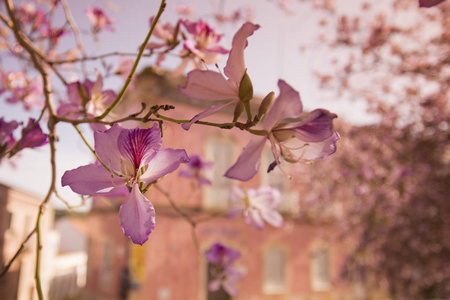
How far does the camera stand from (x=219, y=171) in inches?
396

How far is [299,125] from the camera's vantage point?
1.81ft

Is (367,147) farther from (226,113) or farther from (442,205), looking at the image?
(226,113)

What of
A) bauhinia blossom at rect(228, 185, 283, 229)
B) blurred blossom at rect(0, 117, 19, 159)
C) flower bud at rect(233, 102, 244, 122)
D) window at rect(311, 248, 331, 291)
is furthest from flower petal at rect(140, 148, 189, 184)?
window at rect(311, 248, 331, 291)

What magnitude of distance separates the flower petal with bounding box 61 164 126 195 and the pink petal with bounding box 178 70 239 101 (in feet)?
0.64

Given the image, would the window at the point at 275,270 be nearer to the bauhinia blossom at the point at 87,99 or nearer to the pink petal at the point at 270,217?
the pink petal at the point at 270,217

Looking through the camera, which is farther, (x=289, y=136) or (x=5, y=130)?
(x=5, y=130)

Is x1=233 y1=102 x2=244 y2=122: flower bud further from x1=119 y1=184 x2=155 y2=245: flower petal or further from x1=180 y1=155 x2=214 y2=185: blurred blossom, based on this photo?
x1=180 y1=155 x2=214 y2=185: blurred blossom

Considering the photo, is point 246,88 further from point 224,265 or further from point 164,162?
point 224,265

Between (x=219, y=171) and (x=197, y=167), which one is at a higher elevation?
(x=219, y=171)

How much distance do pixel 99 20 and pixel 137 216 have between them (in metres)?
1.48

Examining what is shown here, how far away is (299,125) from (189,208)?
8.83 meters

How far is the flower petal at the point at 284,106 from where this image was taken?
1.76ft

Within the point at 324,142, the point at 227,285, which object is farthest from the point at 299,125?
the point at 227,285

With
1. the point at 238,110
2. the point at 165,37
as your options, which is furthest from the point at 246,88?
the point at 165,37
